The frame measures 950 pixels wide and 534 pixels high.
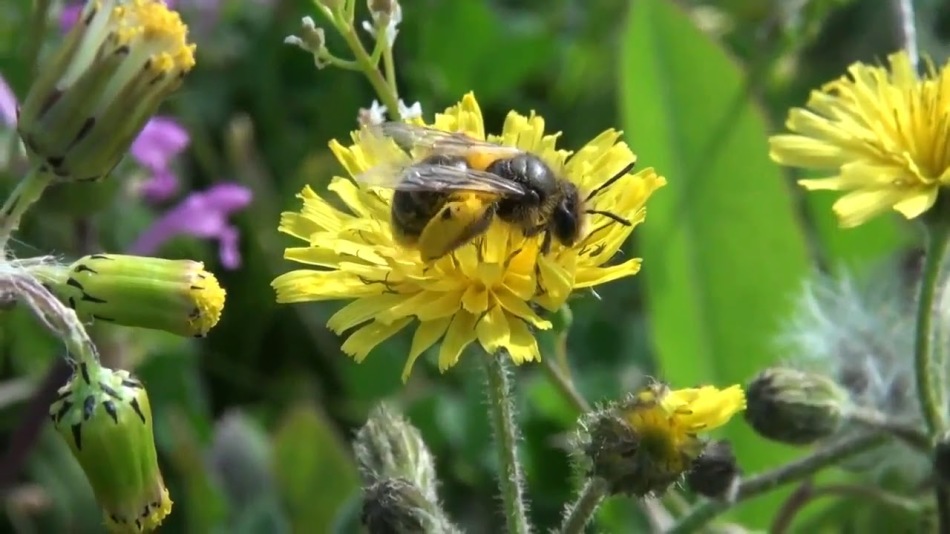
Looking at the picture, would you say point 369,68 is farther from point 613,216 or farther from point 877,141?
point 877,141

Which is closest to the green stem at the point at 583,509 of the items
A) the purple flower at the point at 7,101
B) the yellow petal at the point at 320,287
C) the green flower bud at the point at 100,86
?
the yellow petal at the point at 320,287

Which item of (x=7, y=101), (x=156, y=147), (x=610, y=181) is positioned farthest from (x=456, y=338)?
(x=7, y=101)

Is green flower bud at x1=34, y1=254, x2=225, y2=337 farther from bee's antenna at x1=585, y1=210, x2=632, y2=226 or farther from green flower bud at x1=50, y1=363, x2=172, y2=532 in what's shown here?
bee's antenna at x1=585, y1=210, x2=632, y2=226

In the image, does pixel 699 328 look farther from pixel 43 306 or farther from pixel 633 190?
pixel 43 306

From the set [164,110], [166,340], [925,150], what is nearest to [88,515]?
[166,340]

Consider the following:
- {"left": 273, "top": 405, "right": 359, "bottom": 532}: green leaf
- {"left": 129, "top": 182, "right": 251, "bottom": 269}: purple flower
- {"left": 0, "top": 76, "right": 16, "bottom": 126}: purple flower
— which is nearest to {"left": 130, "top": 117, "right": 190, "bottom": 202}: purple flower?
{"left": 129, "top": 182, "right": 251, "bottom": 269}: purple flower
